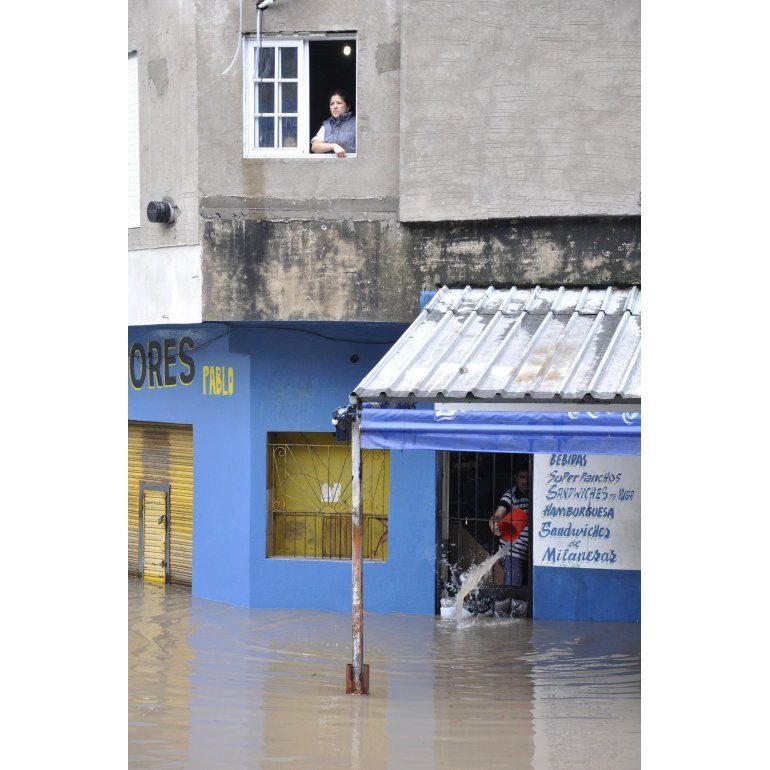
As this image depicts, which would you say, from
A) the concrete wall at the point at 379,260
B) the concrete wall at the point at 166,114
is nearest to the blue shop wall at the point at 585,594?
the concrete wall at the point at 379,260

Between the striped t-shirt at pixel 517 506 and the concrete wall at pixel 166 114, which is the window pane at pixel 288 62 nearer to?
the concrete wall at pixel 166 114

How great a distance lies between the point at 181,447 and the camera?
14.2 m

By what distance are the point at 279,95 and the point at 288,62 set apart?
0.35 meters

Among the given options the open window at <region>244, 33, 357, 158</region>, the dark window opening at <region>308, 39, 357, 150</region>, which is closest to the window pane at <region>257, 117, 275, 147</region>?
the open window at <region>244, 33, 357, 158</region>

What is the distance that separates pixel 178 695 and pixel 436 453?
4239 mm

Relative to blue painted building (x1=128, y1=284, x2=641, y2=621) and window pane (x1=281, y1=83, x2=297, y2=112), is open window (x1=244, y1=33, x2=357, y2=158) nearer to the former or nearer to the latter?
window pane (x1=281, y1=83, x2=297, y2=112)

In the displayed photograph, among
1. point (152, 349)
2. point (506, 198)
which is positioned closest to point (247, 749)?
point (506, 198)

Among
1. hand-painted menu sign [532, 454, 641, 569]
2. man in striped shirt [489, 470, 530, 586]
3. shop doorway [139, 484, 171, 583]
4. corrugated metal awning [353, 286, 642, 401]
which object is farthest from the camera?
shop doorway [139, 484, 171, 583]

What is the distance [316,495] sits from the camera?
13.2m

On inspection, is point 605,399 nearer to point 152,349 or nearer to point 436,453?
point 436,453

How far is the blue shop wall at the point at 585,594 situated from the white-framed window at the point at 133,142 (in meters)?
5.85

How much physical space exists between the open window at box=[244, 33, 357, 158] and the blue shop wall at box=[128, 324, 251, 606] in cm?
213

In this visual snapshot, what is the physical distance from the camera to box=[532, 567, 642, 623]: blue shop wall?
12.1 metres
